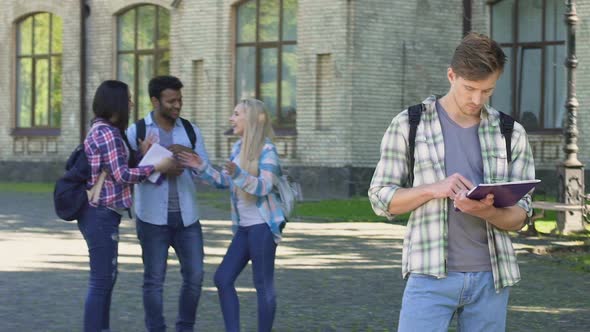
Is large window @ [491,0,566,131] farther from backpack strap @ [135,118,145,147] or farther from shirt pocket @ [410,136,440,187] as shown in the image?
shirt pocket @ [410,136,440,187]

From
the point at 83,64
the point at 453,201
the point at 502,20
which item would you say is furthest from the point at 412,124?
the point at 83,64

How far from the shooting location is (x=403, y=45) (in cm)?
2678

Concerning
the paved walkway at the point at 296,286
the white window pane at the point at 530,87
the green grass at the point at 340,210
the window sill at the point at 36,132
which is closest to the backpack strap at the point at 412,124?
the paved walkway at the point at 296,286

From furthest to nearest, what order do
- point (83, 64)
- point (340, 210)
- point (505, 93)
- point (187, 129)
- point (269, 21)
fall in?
point (83, 64) < point (269, 21) < point (505, 93) < point (340, 210) < point (187, 129)

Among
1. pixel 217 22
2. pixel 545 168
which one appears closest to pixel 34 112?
pixel 217 22

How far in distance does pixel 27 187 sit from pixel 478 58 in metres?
27.7

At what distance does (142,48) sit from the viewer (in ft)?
104

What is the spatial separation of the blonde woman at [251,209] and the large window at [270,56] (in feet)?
65.4

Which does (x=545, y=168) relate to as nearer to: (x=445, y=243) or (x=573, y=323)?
(x=573, y=323)

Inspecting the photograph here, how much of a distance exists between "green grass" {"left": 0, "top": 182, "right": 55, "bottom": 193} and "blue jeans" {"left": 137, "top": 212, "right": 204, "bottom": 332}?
70.9 feet

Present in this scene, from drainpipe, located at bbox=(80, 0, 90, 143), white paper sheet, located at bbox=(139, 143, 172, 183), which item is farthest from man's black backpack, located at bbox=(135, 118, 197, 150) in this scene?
drainpipe, located at bbox=(80, 0, 90, 143)

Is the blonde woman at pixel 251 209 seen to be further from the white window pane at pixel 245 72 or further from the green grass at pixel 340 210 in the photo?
the white window pane at pixel 245 72

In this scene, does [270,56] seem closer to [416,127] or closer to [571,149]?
[571,149]

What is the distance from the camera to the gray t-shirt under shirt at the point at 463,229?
4.41 meters
